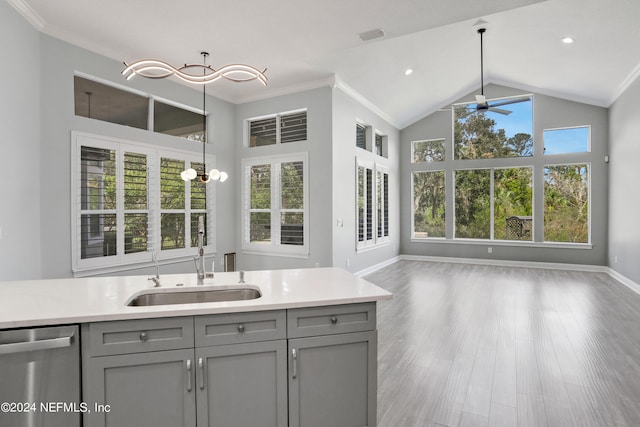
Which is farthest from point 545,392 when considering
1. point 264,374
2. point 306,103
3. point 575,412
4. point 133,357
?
point 306,103

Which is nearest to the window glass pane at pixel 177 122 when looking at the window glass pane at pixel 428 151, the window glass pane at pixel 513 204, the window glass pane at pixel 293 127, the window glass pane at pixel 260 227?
the window glass pane at pixel 293 127

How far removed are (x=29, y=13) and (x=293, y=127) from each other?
11.9 ft

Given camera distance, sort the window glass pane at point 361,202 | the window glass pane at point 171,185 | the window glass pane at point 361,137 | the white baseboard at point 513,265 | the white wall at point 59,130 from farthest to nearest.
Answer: the window glass pane at point 361,137 < the window glass pane at point 361,202 < the white baseboard at point 513,265 < the window glass pane at point 171,185 < the white wall at point 59,130

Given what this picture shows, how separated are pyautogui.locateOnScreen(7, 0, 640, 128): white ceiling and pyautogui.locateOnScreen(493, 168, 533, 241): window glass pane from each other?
194cm

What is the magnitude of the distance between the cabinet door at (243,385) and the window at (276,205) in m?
4.03

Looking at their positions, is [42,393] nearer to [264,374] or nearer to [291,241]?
[264,374]

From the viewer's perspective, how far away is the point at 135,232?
15.6 feet

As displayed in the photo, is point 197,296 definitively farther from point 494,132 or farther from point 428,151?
point 494,132

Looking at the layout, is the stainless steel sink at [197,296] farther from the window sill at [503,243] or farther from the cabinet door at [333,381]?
the window sill at [503,243]

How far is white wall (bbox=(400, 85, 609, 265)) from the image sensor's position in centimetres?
716

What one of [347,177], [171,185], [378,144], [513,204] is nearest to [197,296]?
[171,185]

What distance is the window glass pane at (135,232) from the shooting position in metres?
4.66

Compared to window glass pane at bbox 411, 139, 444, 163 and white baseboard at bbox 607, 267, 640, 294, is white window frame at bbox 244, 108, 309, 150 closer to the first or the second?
window glass pane at bbox 411, 139, 444, 163

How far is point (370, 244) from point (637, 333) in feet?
14.0
